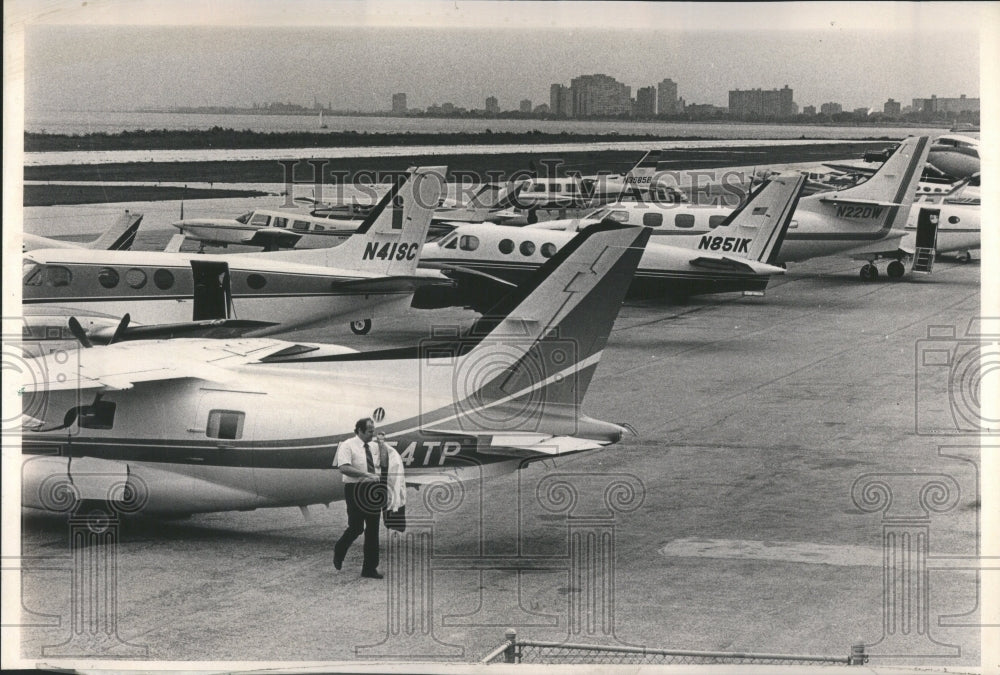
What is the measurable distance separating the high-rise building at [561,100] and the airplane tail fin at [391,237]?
2642 mm

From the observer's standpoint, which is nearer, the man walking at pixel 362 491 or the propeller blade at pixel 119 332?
the man walking at pixel 362 491

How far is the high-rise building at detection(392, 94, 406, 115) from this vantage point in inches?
691

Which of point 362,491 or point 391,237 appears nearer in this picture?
point 362,491

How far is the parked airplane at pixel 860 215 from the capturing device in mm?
29328

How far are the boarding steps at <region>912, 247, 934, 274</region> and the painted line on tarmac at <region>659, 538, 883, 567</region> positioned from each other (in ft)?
63.2

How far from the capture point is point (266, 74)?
1546 cm

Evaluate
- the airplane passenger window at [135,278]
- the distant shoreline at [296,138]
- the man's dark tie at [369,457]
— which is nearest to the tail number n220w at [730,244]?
the distant shoreline at [296,138]

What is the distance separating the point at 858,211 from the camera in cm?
2956

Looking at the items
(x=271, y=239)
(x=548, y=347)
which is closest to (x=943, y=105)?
(x=548, y=347)

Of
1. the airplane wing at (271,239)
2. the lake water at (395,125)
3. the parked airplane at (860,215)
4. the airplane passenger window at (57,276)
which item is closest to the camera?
the lake water at (395,125)

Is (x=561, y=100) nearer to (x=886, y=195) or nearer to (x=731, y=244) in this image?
(x=731, y=244)

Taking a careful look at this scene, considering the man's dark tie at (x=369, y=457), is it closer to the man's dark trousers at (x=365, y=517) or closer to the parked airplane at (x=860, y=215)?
the man's dark trousers at (x=365, y=517)

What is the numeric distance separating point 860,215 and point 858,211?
0.11 m

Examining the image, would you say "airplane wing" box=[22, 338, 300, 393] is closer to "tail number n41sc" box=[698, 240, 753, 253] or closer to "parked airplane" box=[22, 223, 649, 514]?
"parked airplane" box=[22, 223, 649, 514]
